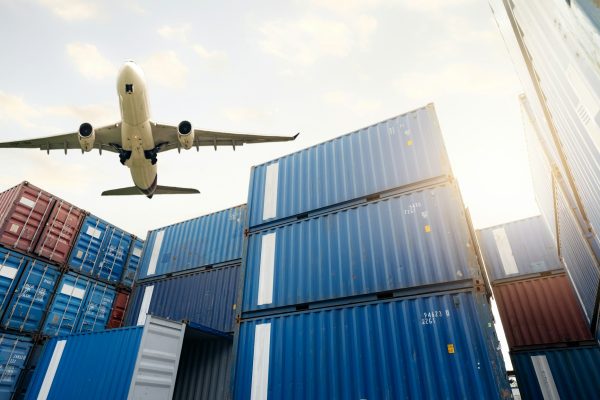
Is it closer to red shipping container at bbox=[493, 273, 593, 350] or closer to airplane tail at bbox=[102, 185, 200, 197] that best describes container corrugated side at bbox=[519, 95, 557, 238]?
red shipping container at bbox=[493, 273, 593, 350]

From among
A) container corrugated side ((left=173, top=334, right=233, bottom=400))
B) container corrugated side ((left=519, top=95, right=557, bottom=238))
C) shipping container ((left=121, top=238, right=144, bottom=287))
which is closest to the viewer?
container corrugated side ((left=173, top=334, right=233, bottom=400))

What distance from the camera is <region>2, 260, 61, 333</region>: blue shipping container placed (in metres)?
12.5

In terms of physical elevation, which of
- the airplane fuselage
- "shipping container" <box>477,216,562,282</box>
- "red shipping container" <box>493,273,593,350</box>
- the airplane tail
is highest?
the airplane tail

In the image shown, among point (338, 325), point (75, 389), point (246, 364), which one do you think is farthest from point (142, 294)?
point (338, 325)

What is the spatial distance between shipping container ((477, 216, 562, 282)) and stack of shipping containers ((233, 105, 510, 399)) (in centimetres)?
864

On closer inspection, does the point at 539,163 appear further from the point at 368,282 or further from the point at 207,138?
the point at 207,138

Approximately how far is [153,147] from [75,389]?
10334 mm

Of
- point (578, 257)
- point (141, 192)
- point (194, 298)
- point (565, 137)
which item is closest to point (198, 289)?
point (194, 298)

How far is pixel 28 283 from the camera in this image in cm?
1312

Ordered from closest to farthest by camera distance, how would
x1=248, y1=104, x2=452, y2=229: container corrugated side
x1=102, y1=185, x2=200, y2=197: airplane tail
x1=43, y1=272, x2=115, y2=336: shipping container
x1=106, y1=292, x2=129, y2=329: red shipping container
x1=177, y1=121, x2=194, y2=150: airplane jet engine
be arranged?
1. x1=248, y1=104, x2=452, y2=229: container corrugated side
2. x1=43, y1=272, x2=115, y2=336: shipping container
3. x1=177, y1=121, x2=194, y2=150: airplane jet engine
4. x1=106, y1=292, x2=129, y2=329: red shipping container
5. x1=102, y1=185, x2=200, y2=197: airplane tail

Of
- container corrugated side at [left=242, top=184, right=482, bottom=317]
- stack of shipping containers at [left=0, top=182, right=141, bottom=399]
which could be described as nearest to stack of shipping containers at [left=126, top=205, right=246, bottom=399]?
stack of shipping containers at [left=0, top=182, right=141, bottom=399]

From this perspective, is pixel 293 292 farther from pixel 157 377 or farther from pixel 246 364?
pixel 157 377

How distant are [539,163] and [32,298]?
65.9ft

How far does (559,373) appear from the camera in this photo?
10969 mm
